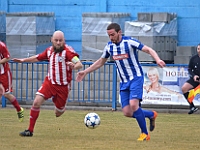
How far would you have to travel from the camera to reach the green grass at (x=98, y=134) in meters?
11.3

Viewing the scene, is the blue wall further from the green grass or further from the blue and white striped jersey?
the blue and white striped jersey

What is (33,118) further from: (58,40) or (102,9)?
(102,9)

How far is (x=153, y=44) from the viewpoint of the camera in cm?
2089

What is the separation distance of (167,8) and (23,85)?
544 centimetres

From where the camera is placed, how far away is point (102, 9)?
23.1 meters

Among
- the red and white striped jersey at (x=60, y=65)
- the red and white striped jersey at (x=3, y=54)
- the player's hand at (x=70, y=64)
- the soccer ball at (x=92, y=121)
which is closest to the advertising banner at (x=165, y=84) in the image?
the red and white striped jersey at (x=3, y=54)

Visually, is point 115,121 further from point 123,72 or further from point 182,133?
point 123,72

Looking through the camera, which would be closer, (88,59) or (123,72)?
(123,72)

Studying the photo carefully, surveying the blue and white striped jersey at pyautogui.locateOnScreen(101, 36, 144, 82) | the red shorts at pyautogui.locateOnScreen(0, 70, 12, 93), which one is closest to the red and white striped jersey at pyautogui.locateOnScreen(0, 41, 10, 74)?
the red shorts at pyautogui.locateOnScreen(0, 70, 12, 93)

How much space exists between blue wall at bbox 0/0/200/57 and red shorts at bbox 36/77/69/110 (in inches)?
402

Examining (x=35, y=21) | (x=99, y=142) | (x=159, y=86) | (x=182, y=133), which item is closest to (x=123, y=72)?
(x=99, y=142)

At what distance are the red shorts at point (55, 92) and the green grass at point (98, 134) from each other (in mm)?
650

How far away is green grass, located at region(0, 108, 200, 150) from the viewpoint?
11328 millimetres

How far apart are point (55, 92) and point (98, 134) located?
4.04 feet
